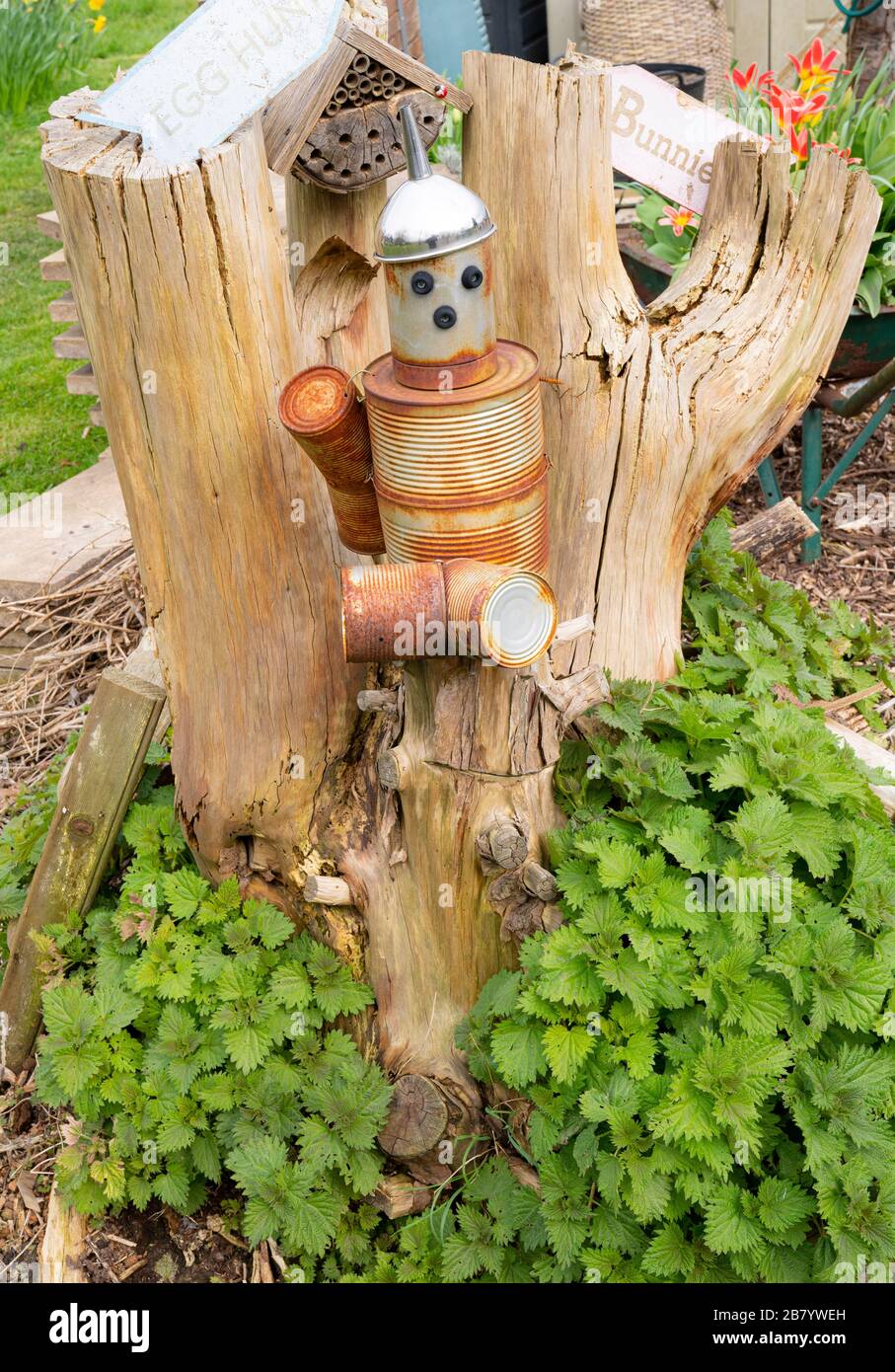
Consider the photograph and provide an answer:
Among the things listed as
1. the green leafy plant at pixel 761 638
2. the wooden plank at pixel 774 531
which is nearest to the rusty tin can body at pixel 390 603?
the green leafy plant at pixel 761 638

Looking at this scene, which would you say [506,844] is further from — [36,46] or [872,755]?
[36,46]

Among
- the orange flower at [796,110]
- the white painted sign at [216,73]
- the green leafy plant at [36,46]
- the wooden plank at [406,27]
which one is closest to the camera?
the white painted sign at [216,73]

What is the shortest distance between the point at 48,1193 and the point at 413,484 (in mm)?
1922

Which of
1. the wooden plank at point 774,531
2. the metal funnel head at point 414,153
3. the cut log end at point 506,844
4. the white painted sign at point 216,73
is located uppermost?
the white painted sign at point 216,73

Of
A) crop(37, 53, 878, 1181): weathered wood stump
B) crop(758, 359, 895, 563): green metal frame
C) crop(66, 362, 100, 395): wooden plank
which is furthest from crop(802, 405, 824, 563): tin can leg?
crop(66, 362, 100, 395): wooden plank

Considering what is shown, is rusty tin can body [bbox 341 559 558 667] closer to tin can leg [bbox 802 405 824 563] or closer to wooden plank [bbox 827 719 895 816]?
wooden plank [bbox 827 719 895 816]

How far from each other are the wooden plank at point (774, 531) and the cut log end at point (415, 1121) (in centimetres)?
189

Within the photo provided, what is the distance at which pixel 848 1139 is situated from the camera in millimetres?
2105

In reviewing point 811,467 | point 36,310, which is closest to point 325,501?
point 811,467

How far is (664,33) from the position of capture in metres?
7.03

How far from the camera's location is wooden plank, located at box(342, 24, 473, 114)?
2.18 metres

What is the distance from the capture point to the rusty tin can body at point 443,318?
6.41 feet

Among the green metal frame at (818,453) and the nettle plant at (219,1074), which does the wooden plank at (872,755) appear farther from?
the nettle plant at (219,1074)

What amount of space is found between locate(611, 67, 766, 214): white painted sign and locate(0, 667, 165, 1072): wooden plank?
5.43ft
